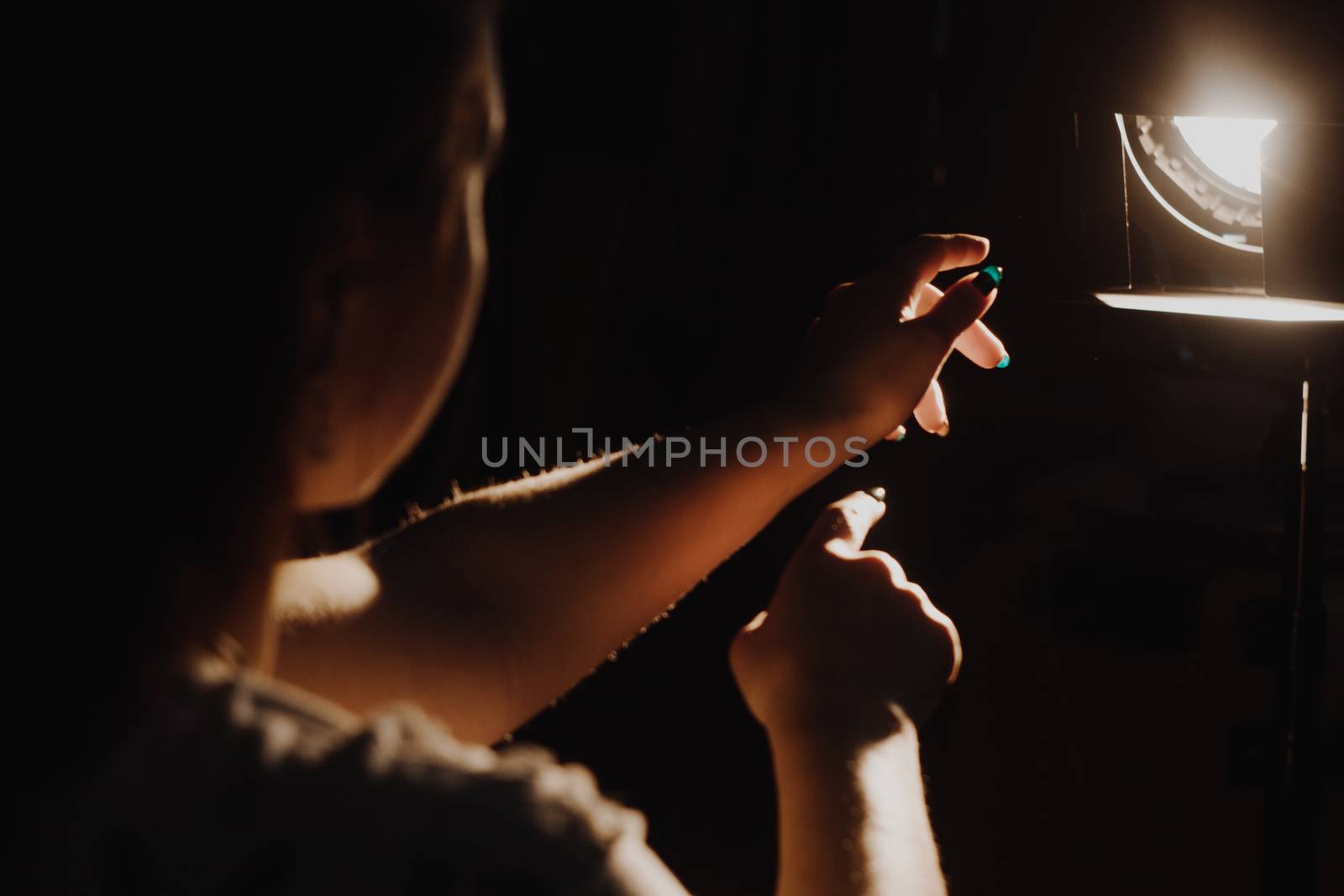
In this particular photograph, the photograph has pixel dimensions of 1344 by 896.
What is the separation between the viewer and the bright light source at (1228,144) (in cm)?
82

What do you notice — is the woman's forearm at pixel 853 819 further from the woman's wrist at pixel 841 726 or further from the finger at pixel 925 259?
the finger at pixel 925 259

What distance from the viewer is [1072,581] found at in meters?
1.05

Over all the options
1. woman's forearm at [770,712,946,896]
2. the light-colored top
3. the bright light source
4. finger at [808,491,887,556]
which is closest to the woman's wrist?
woman's forearm at [770,712,946,896]

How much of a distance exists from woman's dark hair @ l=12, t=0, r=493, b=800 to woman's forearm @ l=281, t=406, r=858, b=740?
37 cm

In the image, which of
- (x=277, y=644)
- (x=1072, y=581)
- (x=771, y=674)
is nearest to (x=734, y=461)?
(x=771, y=674)

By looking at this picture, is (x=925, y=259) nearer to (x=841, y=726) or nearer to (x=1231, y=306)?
(x=1231, y=306)

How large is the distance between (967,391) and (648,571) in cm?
59

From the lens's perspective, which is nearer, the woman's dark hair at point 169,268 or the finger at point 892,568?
the woman's dark hair at point 169,268

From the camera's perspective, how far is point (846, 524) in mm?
708

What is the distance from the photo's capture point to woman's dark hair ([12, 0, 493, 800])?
32 centimetres

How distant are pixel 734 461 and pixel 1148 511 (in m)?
0.52

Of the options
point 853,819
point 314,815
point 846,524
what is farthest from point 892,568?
point 314,815

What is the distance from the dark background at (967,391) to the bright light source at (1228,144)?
10 cm

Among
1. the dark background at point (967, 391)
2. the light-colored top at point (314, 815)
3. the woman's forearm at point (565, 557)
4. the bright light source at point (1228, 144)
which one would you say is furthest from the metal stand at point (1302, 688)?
the light-colored top at point (314, 815)
